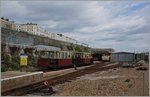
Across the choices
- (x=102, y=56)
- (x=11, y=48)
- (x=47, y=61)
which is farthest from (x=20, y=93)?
A: (x=102, y=56)

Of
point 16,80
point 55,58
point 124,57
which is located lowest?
point 16,80

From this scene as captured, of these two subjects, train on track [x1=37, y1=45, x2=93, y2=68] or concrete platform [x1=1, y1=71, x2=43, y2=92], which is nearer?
concrete platform [x1=1, y1=71, x2=43, y2=92]

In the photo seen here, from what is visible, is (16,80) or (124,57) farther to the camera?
(124,57)

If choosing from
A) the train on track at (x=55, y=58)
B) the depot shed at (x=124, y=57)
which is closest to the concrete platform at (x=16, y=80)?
the train on track at (x=55, y=58)

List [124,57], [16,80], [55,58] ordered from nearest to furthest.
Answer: [16,80], [55,58], [124,57]

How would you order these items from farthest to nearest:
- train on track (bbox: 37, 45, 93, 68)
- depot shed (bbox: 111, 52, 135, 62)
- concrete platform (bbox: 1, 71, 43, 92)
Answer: depot shed (bbox: 111, 52, 135, 62) → train on track (bbox: 37, 45, 93, 68) → concrete platform (bbox: 1, 71, 43, 92)

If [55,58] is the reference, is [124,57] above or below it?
above

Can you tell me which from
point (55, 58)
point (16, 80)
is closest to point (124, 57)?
point (55, 58)

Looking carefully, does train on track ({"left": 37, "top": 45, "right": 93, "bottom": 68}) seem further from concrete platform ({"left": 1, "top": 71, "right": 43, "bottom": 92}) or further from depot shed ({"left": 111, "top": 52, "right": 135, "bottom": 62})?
depot shed ({"left": 111, "top": 52, "right": 135, "bottom": 62})

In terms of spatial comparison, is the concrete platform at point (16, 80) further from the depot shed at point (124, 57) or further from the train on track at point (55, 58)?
the depot shed at point (124, 57)

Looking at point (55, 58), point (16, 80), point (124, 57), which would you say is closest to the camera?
point (16, 80)

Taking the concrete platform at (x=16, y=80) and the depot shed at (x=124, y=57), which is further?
the depot shed at (x=124, y=57)

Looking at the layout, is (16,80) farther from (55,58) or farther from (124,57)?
(124,57)

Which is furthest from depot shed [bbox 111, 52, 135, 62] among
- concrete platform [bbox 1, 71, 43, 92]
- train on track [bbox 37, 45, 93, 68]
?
concrete platform [bbox 1, 71, 43, 92]
